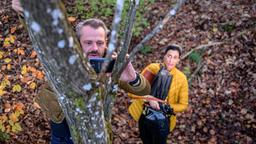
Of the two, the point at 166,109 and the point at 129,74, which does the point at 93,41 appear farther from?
the point at 166,109

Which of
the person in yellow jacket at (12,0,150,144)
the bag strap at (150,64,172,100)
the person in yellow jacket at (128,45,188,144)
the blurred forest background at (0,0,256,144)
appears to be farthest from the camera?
the blurred forest background at (0,0,256,144)

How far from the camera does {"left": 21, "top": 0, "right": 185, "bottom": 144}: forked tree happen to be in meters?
2.02

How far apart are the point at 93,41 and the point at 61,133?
3.25ft

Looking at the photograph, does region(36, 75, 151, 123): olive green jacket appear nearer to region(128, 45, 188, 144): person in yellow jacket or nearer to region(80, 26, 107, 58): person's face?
region(80, 26, 107, 58): person's face

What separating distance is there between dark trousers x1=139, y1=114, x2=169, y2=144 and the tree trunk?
2.01 m

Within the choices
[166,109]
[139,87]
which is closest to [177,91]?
[166,109]

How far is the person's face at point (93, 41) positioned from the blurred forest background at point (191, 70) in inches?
99.1

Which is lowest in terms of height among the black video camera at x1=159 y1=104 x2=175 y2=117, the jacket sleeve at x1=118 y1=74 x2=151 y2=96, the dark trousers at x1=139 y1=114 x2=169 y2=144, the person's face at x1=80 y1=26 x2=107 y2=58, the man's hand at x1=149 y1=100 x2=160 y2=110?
the dark trousers at x1=139 y1=114 x2=169 y2=144

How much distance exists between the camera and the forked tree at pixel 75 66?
6.64 feet

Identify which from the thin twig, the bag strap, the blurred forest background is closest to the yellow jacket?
the bag strap

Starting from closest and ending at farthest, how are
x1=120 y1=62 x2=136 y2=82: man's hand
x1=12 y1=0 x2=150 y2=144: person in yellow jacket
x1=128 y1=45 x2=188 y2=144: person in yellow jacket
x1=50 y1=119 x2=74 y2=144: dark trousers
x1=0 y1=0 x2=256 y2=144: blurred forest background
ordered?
x1=120 y1=62 x2=136 y2=82: man's hand < x1=12 y1=0 x2=150 y2=144: person in yellow jacket < x1=50 y1=119 x2=74 y2=144: dark trousers < x1=128 y1=45 x2=188 y2=144: person in yellow jacket < x1=0 y1=0 x2=256 y2=144: blurred forest background

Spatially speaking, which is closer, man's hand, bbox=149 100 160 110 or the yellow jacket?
man's hand, bbox=149 100 160 110

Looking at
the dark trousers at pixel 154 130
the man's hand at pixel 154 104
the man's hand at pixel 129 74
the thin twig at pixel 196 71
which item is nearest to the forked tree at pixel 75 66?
the man's hand at pixel 129 74

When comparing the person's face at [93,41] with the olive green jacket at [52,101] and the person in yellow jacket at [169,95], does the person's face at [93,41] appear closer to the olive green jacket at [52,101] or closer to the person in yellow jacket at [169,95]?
the olive green jacket at [52,101]
